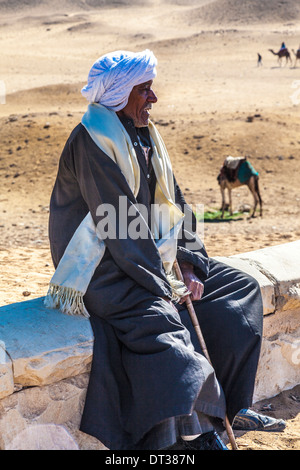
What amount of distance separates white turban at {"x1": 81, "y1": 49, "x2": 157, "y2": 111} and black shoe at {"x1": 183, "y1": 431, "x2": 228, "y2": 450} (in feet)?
4.83

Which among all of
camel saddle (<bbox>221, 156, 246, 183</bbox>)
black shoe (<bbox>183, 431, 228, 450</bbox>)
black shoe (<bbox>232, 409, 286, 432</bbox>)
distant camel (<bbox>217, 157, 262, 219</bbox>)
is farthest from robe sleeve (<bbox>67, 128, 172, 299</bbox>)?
camel saddle (<bbox>221, 156, 246, 183</bbox>)

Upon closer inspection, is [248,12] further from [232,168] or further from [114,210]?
[114,210]

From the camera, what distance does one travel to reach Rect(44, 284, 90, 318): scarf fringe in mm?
2842

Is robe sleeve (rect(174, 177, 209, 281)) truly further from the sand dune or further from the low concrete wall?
the sand dune

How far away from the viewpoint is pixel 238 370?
3012 millimetres

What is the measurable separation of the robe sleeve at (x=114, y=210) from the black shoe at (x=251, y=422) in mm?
782

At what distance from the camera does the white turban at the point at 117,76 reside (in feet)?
9.76

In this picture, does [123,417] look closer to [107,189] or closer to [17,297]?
[107,189]

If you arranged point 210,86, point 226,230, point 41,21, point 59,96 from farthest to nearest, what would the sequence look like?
point 41,21 < point 210,86 < point 59,96 < point 226,230

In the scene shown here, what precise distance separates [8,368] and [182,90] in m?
19.0

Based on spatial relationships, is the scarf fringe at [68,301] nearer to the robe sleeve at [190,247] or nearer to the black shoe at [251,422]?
the robe sleeve at [190,247]

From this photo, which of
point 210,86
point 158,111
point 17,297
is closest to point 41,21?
point 210,86

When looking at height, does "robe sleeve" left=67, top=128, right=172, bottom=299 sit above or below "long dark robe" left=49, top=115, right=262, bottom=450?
above

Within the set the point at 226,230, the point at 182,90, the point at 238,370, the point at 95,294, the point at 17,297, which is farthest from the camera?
the point at 182,90
